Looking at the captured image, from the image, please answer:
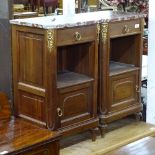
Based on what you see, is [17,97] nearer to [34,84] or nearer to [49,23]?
[34,84]

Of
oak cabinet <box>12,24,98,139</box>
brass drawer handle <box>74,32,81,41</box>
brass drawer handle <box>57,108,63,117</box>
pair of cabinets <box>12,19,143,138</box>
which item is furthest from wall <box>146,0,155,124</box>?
brass drawer handle <box>57,108,63,117</box>

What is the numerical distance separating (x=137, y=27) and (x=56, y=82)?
90 centimetres

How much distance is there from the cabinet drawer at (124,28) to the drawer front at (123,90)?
1.09 ft

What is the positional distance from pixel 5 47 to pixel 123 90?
0.99 m

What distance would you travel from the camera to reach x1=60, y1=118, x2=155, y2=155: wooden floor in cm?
298

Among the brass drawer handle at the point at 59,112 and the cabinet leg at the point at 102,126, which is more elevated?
the brass drawer handle at the point at 59,112

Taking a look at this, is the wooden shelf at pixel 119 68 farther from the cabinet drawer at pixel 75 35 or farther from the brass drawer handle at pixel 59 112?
the brass drawer handle at pixel 59 112

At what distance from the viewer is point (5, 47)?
2934mm

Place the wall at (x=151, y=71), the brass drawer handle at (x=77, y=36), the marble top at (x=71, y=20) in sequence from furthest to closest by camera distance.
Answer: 1. the wall at (x=151, y=71)
2. the brass drawer handle at (x=77, y=36)
3. the marble top at (x=71, y=20)

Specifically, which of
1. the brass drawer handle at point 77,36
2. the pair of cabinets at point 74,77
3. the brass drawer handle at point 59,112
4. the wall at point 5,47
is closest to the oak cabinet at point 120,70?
the pair of cabinets at point 74,77

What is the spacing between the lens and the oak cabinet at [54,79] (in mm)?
2703

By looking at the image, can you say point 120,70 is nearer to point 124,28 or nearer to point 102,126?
point 124,28

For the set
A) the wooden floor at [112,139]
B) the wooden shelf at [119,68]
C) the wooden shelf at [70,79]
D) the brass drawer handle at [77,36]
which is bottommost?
the wooden floor at [112,139]

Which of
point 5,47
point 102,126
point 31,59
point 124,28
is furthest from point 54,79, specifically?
point 124,28
